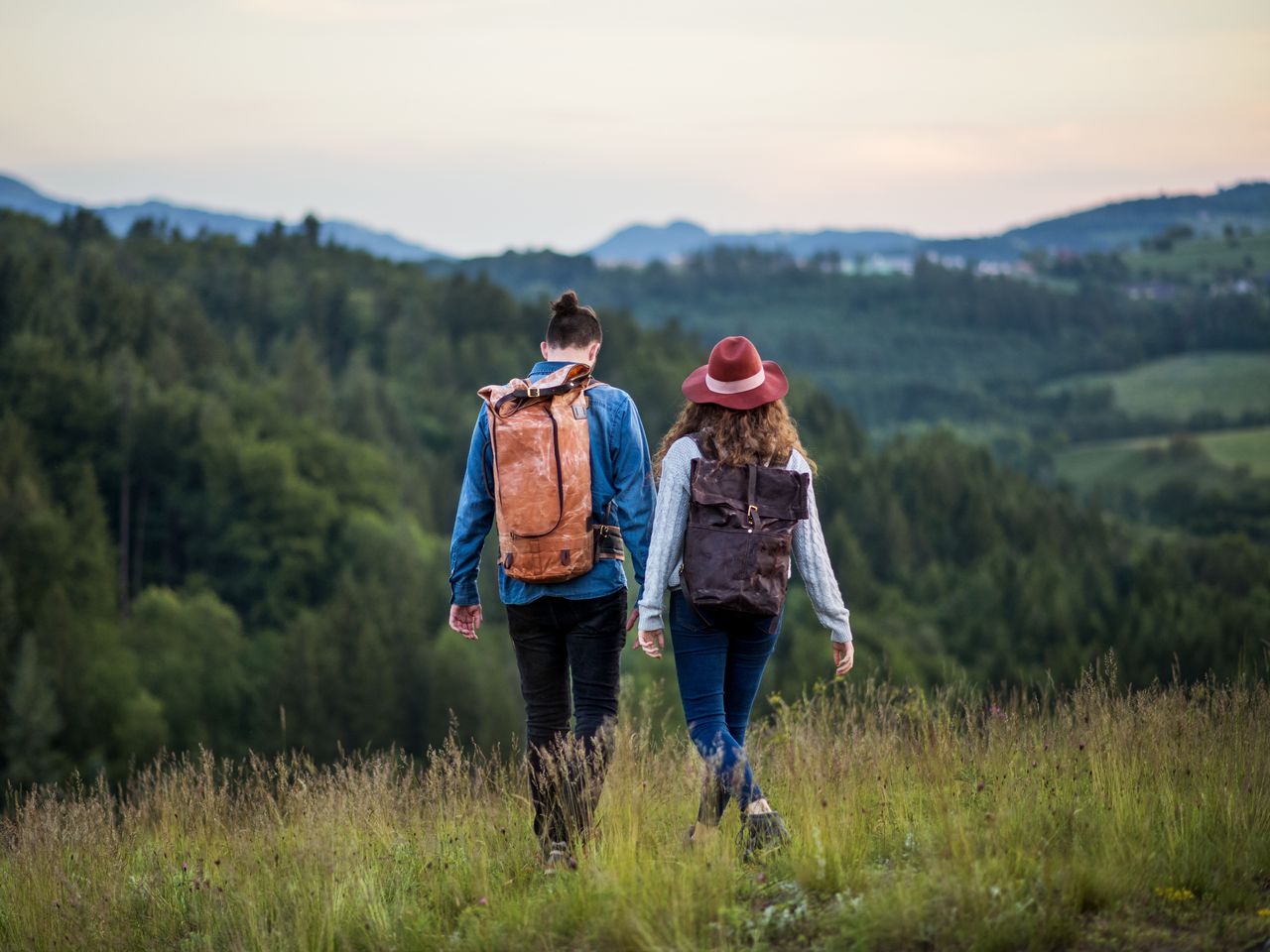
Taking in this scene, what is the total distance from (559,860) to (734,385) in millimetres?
1670

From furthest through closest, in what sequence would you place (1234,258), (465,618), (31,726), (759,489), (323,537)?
(1234,258) → (323,537) → (31,726) → (465,618) → (759,489)

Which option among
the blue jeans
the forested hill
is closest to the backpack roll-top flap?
the blue jeans

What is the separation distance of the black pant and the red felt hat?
728 millimetres

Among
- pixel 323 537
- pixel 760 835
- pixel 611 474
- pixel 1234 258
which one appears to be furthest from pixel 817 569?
pixel 1234 258

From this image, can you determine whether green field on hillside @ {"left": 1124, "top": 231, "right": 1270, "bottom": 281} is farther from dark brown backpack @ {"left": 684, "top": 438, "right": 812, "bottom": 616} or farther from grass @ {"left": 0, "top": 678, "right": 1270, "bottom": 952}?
dark brown backpack @ {"left": 684, "top": 438, "right": 812, "bottom": 616}

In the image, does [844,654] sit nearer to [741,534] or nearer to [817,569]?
[817,569]

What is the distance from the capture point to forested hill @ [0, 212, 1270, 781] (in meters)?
51.4

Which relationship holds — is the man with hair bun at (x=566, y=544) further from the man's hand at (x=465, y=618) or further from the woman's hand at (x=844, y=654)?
the woman's hand at (x=844, y=654)

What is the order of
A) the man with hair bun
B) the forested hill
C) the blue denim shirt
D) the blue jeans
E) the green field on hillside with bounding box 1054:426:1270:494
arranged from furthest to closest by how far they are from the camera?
the green field on hillside with bounding box 1054:426:1270:494
the forested hill
the blue denim shirt
the man with hair bun
the blue jeans

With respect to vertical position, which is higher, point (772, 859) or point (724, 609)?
point (724, 609)

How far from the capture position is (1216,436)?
136 metres

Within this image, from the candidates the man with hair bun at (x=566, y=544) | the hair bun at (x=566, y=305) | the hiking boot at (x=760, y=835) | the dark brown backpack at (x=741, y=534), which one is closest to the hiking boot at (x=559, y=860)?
the man with hair bun at (x=566, y=544)

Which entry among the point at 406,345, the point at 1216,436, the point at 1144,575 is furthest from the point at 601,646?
the point at 1216,436

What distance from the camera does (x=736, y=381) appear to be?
4.49m
